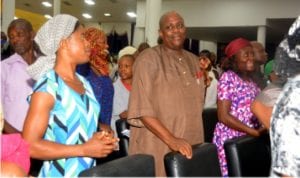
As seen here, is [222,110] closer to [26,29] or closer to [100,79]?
[100,79]

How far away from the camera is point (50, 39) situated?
5.30 ft

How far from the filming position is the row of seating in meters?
1.29

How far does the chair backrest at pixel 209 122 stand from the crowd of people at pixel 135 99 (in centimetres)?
16

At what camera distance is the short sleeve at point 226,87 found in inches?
101

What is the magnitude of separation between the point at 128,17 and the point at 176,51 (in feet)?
47.2

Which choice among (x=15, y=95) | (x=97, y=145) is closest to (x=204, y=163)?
(x=97, y=145)

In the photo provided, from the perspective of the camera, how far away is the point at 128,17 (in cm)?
1641

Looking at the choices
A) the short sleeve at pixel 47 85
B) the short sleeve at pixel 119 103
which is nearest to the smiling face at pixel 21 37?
the short sleeve at pixel 119 103

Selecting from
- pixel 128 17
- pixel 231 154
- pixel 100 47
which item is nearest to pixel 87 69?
pixel 100 47

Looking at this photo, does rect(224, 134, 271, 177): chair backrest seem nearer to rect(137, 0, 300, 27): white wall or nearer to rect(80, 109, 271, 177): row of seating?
A: rect(80, 109, 271, 177): row of seating

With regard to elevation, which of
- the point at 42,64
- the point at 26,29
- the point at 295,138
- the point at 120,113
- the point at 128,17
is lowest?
the point at 120,113

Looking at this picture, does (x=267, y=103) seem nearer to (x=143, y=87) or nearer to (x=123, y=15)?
(x=143, y=87)

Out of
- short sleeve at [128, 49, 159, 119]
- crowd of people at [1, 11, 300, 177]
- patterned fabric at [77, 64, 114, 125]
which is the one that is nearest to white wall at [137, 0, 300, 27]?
crowd of people at [1, 11, 300, 177]

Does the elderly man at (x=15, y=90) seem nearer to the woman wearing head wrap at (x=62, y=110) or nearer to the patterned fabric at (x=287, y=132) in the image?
the woman wearing head wrap at (x=62, y=110)
